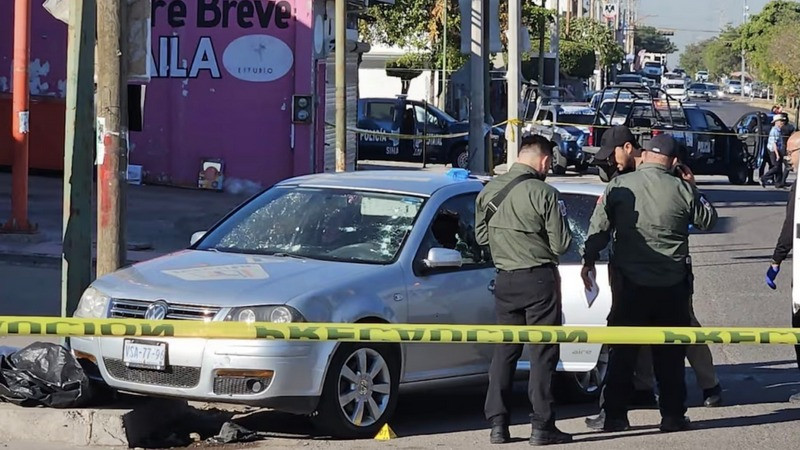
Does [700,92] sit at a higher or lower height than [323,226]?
higher

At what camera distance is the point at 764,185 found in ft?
99.0

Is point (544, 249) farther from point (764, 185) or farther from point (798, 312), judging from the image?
point (764, 185)

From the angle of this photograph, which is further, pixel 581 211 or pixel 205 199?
pixel 205 199

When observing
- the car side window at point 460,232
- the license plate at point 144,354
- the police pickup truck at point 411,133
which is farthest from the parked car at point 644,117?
the license plate at point 144,354

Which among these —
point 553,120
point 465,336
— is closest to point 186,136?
point 553,120

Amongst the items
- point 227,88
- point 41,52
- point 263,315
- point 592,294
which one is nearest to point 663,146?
point 592,294

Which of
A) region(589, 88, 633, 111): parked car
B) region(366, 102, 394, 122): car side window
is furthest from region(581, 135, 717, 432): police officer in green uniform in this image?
region(366, 102, 394, 122): car side window

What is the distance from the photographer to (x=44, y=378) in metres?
7.66

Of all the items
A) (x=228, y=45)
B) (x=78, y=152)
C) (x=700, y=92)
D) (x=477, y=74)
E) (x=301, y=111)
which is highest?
(x=700, y=92)

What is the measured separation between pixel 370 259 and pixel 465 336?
2048 mm

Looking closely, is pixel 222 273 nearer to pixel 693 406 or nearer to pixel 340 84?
pixel 693 406

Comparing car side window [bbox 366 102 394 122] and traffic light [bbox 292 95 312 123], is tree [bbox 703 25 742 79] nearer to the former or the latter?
car side window [bbox 366 102 394 122]

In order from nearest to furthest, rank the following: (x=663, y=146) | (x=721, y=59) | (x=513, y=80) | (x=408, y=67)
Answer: (x=663, y=146), (x=513, y=80), (x=408, y=67), (x=721, y=59)

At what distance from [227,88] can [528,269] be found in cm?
1582
